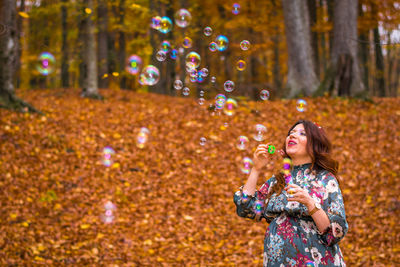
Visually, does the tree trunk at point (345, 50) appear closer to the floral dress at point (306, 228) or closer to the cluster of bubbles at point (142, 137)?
the cluster of bubbles at point (142, 137)

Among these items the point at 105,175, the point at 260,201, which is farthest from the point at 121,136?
the point at 260,201

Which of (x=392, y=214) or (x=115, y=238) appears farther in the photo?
(x=392, y=214)

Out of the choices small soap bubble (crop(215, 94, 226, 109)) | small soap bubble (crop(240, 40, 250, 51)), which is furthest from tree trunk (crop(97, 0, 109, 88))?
small soap bubble (crop(215, 94, 226, 109))

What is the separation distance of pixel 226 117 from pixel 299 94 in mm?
2867

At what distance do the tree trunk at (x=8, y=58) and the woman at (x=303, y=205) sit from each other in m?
8.67

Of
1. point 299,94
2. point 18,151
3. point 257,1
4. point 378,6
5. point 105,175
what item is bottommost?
point 105,175

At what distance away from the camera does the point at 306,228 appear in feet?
8.46

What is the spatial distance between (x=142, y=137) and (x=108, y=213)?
3.30 metres

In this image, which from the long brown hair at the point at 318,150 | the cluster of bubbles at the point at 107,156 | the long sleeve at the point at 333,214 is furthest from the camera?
the cluster of bubbles at the point at 107,156

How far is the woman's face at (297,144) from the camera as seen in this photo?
9.00 feet

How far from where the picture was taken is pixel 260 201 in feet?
9.65

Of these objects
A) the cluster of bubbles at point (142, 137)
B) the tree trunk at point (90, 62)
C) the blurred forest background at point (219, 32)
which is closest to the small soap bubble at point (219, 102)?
the blurred forest background at point (219, 32)

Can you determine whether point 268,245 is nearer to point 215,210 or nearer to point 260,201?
point 260,201

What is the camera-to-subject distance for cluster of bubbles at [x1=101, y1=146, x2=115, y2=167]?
8.82m
